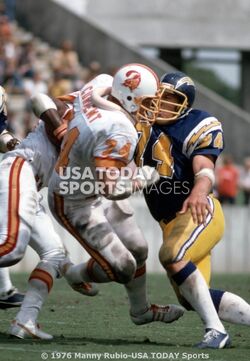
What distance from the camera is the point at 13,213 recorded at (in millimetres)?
5805

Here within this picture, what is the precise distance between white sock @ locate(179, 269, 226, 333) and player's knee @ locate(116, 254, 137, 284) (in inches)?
12.2

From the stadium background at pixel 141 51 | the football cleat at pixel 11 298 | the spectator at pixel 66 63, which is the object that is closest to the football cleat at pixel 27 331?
the football cleat at pixel 11 298


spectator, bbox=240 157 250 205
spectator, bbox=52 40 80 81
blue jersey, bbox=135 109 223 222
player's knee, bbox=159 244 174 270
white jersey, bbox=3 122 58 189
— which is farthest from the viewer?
spectator, bbox=52 40 80 81

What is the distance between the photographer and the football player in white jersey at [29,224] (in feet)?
18.8

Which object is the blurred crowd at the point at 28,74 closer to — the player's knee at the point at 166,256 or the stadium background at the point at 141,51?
the stadium background at the point at 141,51

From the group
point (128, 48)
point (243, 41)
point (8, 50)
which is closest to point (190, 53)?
point (243, 41)

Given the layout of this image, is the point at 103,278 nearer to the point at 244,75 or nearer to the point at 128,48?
the point at 128,48

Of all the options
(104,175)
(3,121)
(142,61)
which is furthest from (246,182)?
(104,175)

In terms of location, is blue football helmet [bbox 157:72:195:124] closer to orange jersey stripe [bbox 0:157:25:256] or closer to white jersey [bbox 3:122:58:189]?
white jersey [bbox 3:122:58:189]

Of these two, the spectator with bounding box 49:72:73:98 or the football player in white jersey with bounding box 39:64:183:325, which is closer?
the football player in white jersey with bounding box 39:64:183:325

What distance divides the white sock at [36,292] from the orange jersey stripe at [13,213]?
0.74 feet

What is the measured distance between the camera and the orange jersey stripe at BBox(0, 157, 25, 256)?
5.73 meters

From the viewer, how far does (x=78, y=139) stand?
5.62m

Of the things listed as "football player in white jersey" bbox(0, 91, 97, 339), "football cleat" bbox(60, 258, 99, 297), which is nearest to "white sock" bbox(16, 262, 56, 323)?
"football player in white jersey" bbox(0, 91, 97, 339)
